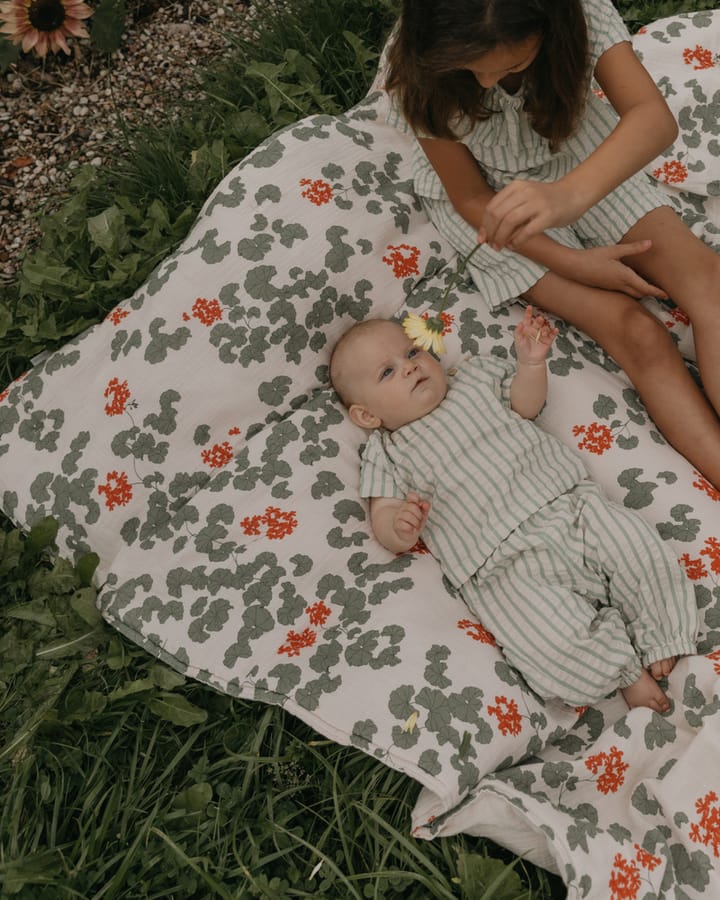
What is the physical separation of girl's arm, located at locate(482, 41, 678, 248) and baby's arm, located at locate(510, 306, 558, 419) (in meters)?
0.33

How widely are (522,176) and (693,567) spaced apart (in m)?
0.98

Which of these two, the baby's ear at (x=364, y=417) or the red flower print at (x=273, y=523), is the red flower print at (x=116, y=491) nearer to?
the red flower print at (x=273, y=523)

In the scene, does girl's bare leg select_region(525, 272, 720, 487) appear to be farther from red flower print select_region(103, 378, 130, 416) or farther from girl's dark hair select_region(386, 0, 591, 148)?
red flower print select_region(103, 378, 130, 416)

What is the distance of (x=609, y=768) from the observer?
1.79 metres

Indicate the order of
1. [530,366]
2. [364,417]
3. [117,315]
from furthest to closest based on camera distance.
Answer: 1. [117,315]
2. [364,417]
3. [530,366]

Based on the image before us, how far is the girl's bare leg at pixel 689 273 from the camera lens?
6.71 feet

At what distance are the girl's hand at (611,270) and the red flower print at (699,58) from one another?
0.74 metres

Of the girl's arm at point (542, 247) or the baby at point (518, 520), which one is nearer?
the baby at point (518, 520)

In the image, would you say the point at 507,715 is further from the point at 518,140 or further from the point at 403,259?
the point at 518,140

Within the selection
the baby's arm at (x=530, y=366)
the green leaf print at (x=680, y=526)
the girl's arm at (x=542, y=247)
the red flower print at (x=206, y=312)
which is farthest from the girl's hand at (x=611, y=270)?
the red flower print at (x=206, y=312)

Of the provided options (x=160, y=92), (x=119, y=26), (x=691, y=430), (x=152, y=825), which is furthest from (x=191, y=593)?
(x=119, y=26)

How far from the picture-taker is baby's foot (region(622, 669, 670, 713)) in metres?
1.87

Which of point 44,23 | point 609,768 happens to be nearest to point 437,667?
point 609,768

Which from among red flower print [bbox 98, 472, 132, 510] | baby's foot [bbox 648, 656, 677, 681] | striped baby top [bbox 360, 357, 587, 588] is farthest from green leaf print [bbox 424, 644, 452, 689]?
red flower print [bbox 98, 472, 132, 510]
